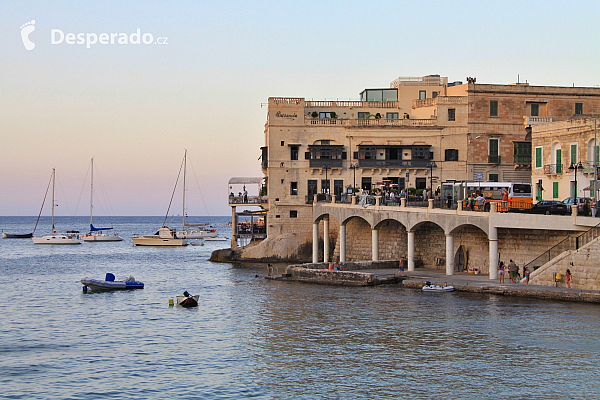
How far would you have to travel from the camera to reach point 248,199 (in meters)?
83.6

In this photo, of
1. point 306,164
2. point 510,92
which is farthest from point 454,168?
point 306,164

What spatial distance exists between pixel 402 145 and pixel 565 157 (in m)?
21.2

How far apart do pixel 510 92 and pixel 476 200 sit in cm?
2889

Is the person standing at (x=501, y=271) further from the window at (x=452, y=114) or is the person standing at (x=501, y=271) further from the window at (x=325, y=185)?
the window at (x=452, y=114)

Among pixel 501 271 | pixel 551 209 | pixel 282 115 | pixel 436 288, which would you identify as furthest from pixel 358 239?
pixel 551 209

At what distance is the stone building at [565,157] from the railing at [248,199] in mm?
28991

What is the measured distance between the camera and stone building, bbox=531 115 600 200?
5766 centimetres

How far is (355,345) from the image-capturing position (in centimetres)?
3412

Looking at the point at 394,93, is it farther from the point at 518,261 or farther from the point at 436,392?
the point at 436,392

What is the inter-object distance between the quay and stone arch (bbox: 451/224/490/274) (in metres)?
1.42

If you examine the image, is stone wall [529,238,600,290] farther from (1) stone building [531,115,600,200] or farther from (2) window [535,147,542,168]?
(2) window [535,147,542,168]

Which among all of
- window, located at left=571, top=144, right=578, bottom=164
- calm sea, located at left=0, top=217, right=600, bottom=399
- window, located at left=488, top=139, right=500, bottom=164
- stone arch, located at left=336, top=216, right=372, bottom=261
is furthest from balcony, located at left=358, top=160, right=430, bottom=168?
calm sea, located at left=0, top=217, right=600, bottom=399

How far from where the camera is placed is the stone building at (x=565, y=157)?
57656mm

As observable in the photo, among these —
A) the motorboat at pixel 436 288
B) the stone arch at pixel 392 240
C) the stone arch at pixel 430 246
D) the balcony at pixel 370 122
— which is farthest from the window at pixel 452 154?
the motorboat at pixel 436 288
